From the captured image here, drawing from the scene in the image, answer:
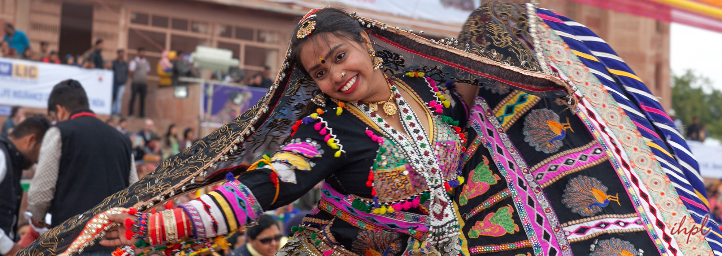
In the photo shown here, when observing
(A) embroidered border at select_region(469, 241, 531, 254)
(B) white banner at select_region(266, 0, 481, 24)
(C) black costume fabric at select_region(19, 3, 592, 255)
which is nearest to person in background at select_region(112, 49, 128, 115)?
(B) white banner at select_region(266, 0, 481, 24)

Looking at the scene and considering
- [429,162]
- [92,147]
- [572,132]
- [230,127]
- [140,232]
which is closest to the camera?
[140,232]

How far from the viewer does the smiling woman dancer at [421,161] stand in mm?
1929

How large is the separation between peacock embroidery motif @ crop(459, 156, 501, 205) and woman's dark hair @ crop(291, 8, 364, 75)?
83cm

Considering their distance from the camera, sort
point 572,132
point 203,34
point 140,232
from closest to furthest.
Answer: point 140,232, point 572,132, point 203,34

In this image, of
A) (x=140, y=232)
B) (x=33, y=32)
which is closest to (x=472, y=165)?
(x=140, y=232)

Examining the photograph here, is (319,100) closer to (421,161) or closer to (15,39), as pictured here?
(421,161)

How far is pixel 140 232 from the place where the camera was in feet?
5.75

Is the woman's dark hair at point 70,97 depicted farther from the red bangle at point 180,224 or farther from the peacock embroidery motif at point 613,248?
the peacock embroidery motif at point 613,248

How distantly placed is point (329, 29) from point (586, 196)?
4.21ft

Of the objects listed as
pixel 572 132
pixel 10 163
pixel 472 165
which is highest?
pixel 572 132

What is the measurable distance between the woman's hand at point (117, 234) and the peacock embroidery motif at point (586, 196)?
170cm

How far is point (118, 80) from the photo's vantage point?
11.2 metres

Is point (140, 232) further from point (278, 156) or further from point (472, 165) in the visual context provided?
point (472, 165)

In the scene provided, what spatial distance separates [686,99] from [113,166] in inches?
1639
